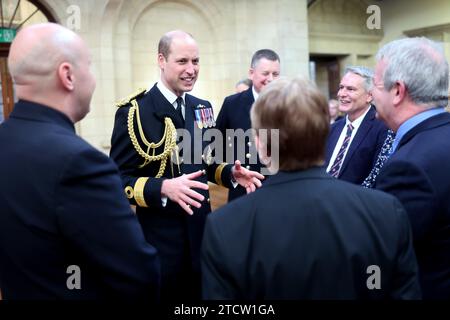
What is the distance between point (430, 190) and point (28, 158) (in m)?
1.09

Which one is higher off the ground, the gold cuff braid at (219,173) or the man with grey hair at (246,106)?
the man with grey hair at (246,106)

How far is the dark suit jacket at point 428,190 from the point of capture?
127 cm

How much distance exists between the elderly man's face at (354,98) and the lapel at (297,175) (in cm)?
162

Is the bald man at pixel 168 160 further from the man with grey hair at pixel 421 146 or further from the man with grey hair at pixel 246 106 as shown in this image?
Answer: the man with grey hair at pixel 246 106

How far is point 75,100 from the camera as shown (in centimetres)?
123

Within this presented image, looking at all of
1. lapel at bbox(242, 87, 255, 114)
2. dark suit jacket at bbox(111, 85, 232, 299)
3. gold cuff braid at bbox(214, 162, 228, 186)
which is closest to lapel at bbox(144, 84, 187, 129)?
dark suit jacket at bbox(111, 85, 232, 299)

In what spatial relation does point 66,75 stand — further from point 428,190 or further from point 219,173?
point 219,173

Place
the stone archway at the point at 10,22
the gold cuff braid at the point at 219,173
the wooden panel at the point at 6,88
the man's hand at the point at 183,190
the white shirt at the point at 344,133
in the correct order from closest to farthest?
the man's hand at the point at 183,190 → the gold cuff braid at the point at 219,173 → the white shirt at the point at 344,133 → the stone archway at the point at 10,22 → the wooden panel at the point at 6,88

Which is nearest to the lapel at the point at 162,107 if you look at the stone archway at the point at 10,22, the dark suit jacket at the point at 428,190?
the dark suit jacket at the point at 428,190

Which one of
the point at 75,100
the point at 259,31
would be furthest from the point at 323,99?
the point at 259,31

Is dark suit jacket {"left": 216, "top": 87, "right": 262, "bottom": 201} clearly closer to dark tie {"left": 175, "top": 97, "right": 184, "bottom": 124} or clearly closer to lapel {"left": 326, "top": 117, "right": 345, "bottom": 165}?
lapel {"left": 326, "top": 117, "right": 345, "bottom": 165}

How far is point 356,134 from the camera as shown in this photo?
98.5 inches

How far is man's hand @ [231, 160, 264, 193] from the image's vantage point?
2.05 m

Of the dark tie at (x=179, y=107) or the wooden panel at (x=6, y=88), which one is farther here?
the wooden panel at (x=6, y=88)
